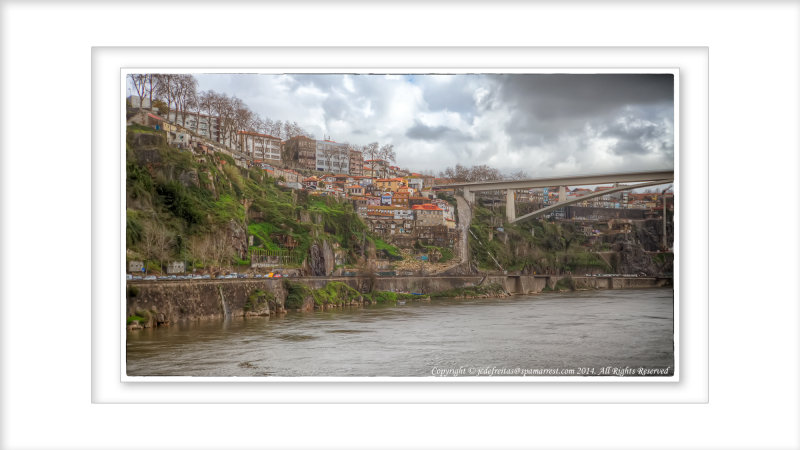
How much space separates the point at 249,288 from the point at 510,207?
3384 mm

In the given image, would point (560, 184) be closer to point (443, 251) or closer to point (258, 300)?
point (443, 251)

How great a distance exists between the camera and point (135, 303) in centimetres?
536

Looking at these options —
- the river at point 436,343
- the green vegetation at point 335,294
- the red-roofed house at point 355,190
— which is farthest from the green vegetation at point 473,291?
the red-roofed house at point 355,190

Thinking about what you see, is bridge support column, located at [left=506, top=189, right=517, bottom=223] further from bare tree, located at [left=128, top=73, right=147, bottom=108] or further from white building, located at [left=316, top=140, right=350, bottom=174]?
bare tree, located at [left=128, top=73, right=147, bottom=108]

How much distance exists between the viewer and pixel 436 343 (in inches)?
243

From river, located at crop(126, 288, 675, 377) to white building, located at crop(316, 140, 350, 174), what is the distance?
177 centimetres

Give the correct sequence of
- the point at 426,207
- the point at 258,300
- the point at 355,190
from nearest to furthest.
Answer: the point at 258,300, the point at 355,190, the point at 426,207

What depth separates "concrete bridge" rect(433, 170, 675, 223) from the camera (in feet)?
19.2

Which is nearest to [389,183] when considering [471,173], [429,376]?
[471,173]

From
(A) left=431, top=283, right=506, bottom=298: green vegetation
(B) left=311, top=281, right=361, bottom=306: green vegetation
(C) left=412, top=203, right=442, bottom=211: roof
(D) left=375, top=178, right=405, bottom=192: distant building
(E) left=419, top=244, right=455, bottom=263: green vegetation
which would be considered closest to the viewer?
(D) left=375, top=178, right=405, bottom=192: distant building

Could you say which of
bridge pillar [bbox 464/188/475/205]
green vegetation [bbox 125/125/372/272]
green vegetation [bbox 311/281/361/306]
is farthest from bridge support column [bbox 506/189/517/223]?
green vegetation [bbox 311/281/361/306]
